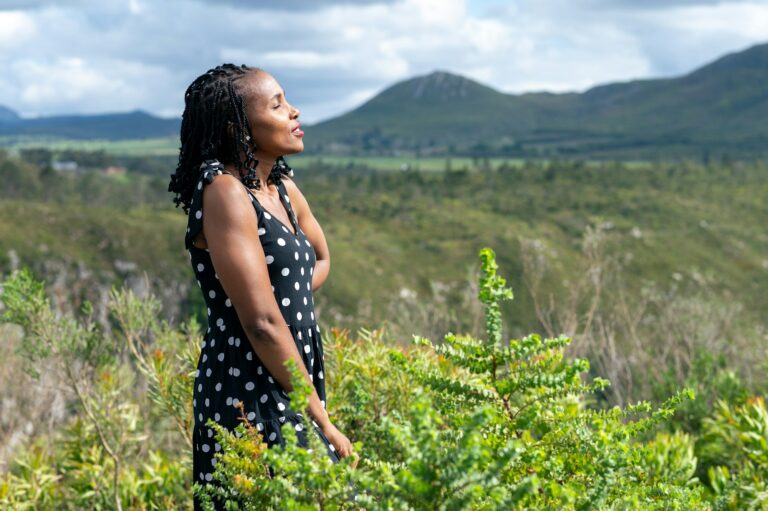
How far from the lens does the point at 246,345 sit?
270cm

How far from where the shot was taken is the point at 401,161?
533ft

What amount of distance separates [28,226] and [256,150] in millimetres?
65314

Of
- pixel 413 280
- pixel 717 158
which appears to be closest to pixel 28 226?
pixel 413 280

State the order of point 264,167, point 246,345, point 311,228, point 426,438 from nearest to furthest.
→ 1. point 426,438
2. point 246,345
3. point 264,167
4. point 311,228

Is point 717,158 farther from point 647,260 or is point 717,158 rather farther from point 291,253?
point 291,253

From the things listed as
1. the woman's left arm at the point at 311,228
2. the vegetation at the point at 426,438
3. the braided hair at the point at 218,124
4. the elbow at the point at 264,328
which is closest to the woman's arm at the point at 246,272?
the elbow at the point at 264,328

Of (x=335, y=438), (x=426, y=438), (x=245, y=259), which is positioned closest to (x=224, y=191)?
(x=245, y=259)

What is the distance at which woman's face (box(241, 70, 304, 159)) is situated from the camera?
278cm

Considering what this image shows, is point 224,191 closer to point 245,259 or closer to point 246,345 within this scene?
point 245,259

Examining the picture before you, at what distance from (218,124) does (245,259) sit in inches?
18.3

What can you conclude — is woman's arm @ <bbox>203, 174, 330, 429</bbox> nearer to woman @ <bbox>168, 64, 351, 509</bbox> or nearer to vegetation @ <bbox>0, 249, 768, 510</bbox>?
woman @ <bbox>168, 64, 351, 509</bbox>

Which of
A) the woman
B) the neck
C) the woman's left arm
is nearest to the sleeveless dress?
the woman

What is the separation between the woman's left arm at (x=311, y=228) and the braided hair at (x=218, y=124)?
12.1 inches

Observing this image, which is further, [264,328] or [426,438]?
[264,328]
